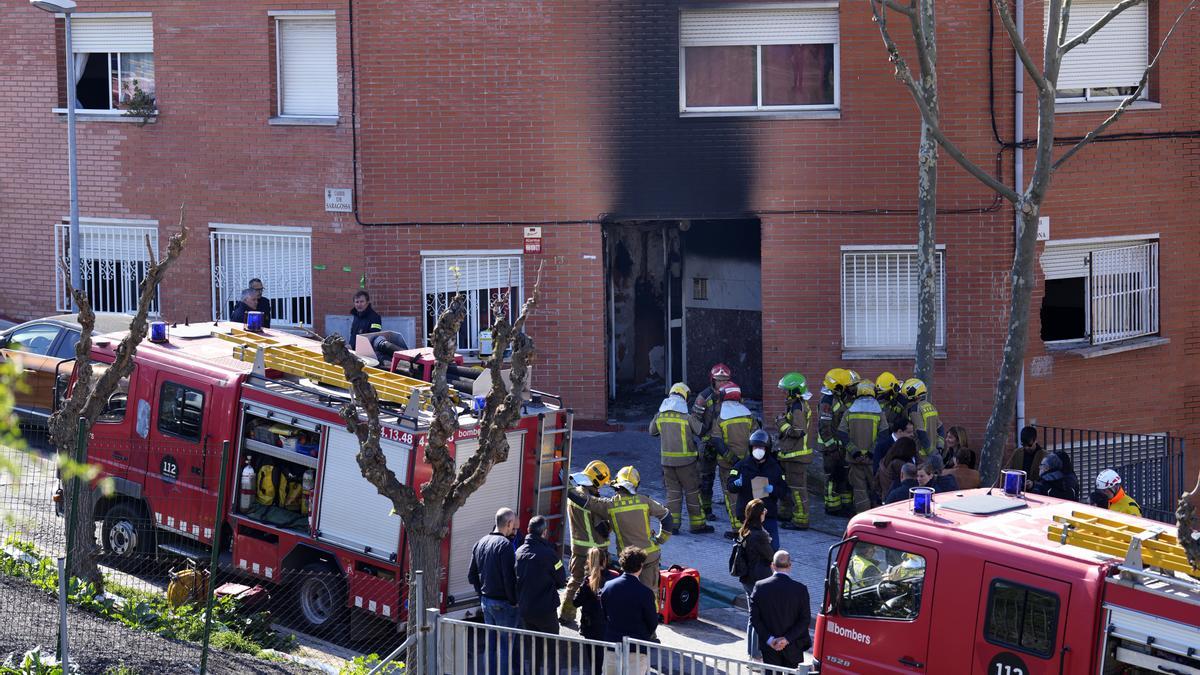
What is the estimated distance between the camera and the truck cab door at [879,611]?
9.09 metres

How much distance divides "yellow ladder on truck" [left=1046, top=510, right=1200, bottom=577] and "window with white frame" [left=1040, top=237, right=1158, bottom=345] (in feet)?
32.2

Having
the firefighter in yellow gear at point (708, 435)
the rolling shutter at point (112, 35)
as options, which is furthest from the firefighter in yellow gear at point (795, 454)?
the rolling shutter at point (112, 35)

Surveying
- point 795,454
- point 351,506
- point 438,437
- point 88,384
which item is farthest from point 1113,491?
point 88,384

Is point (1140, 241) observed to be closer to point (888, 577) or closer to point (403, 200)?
point (403, 200)

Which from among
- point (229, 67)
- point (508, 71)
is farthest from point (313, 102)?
point (508, 71)

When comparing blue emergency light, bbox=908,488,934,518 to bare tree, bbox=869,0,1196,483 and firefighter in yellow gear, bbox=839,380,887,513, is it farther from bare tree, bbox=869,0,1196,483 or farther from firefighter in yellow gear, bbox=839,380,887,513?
firefighter in yellow gear, bbox=839,380,887,513

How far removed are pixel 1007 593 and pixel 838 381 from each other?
7.69m

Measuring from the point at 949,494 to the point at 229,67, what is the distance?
41.1 feet

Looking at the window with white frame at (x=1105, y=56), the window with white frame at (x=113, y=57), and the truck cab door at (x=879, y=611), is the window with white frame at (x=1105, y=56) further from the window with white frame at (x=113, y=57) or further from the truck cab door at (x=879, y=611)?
the window with white frame at (x=113, y=57)

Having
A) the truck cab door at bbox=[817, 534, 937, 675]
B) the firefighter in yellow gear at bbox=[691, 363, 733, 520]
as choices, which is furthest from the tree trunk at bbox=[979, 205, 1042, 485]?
the truck cab door at bbox=[817, 534, 937, 675]

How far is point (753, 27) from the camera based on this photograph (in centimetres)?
1847

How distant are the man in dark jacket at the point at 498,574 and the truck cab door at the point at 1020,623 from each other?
141 inches

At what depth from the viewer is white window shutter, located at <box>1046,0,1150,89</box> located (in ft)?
60.5

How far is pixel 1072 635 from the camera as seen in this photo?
8297 mm
